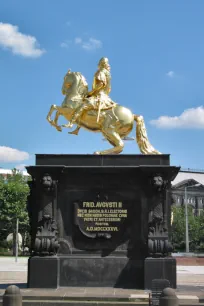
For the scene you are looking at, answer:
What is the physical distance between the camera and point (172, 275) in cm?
1443

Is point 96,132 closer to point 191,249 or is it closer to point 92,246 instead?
point 92,246

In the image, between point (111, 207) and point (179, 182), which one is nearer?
point (111, 207)

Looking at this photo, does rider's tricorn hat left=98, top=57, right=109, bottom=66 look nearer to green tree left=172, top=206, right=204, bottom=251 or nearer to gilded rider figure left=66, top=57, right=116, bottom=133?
gilded rider figure left=66, top=57, right=116, bottom=133

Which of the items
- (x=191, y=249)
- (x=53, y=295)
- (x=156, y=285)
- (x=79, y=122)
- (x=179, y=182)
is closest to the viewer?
(x=156, y=285)

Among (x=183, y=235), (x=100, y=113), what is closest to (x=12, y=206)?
(x=183, y=235)

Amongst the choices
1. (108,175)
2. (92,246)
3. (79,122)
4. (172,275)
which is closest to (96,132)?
(79,122)

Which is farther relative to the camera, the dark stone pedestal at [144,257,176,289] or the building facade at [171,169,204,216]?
the building facade at [171,169,204,216]

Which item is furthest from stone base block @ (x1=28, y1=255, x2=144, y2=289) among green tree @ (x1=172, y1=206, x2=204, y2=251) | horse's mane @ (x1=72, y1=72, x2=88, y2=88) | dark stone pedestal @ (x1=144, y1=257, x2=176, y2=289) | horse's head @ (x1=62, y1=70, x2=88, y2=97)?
green tree @ (x1=172, y1=206, x2=204, y2=251)

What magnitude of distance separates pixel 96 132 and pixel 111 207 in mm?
3045

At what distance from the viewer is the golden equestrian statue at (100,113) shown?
1633 cm

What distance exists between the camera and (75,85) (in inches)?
667

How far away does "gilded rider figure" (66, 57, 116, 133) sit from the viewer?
16.4 meters

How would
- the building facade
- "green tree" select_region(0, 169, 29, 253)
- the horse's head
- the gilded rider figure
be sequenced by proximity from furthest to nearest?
the building facade, "green tree" select_region(0, 169, 29, 253), the horse's head, the gilded rider figure

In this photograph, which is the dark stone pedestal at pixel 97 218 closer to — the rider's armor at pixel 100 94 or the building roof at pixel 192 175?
the rider's armor at pixel 100 94
